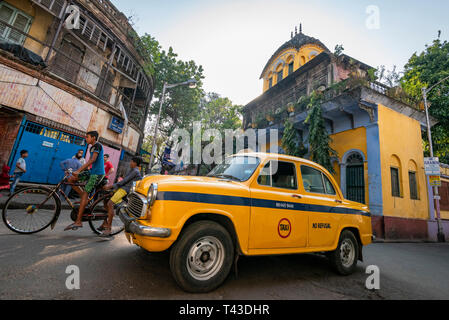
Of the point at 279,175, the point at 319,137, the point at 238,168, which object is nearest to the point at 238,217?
the point at 238,168

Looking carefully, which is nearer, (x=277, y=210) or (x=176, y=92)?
(x=277, y=210)

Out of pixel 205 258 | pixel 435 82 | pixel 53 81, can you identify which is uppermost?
pixel 435 82

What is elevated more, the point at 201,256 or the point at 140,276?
the point at 201,256

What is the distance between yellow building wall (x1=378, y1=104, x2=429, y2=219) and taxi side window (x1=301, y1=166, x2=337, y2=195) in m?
6.94

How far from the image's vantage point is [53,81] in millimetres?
8969

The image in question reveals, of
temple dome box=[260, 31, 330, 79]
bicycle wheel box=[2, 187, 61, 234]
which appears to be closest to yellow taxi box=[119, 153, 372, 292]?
bicycle wheel box=[2, 187, 61, 234]

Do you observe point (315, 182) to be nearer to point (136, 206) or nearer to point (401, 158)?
point (136, 206)

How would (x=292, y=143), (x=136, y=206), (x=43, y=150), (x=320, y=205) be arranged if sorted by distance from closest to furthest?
(x=136, y=206), (x=320, y=205), (x=43, y=150), (x=292, y=143)

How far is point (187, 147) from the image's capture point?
24.5 meters

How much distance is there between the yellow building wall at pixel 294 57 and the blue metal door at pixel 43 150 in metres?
16.3

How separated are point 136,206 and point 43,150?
30.1 ft

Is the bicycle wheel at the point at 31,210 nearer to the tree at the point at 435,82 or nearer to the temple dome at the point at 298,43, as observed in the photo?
the tree at the point at 435,82
